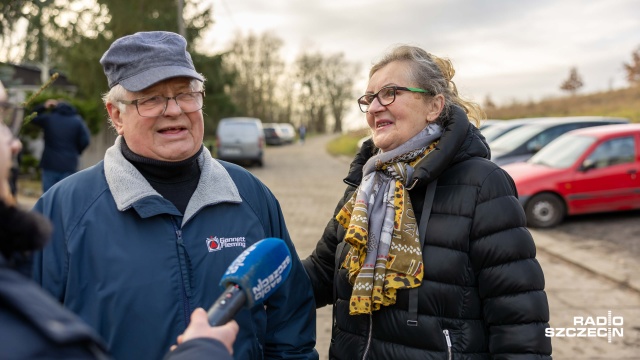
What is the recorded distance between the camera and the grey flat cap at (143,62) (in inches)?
82.0

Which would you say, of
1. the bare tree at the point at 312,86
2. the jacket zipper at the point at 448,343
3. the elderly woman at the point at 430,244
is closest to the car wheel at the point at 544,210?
the elderly woman at the point at 430,244

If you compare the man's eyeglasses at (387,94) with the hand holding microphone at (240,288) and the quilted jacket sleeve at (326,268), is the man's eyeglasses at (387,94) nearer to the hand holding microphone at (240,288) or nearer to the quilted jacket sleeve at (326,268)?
the quilted jacket sleeve at (326,268)

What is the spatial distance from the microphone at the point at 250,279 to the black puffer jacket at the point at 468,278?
2.62ft

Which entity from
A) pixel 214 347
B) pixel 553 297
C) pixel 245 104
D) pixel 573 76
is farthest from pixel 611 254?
pixel 245 104

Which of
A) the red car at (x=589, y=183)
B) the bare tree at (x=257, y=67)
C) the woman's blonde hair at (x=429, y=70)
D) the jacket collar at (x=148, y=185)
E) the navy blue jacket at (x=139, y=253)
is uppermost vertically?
Result: the bare tree at (x=257, y=67)

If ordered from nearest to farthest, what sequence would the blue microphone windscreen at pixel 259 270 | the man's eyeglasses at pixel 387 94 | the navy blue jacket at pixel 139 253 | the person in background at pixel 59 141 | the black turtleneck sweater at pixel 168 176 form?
the blue microphone windscreen at pixel 259 270 → the navy blue jacket at pixel 139 253 → the black turtleneck sweater at pixel 168 176 → the man's eyeglasses at pixel 387 94 → the person in background at pixel 59 141

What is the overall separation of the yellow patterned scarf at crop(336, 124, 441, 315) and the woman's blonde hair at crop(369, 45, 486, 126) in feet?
0.56

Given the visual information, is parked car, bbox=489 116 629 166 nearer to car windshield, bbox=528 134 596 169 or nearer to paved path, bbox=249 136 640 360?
car windshield, bbox=528 134 596 169

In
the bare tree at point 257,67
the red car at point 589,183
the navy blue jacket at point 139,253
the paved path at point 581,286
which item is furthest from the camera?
the bare tree at point 257,67

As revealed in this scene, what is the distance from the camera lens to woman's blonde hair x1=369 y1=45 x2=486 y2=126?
257 centimetres

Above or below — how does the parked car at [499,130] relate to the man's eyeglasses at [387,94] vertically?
below

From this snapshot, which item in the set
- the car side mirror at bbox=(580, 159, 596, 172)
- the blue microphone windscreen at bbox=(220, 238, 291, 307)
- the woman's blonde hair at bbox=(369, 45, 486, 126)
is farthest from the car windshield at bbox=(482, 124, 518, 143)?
the blue microphone windscreen at bbox=(220, 238, 291, 307)

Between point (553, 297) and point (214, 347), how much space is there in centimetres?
562

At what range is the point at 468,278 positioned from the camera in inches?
90.7
